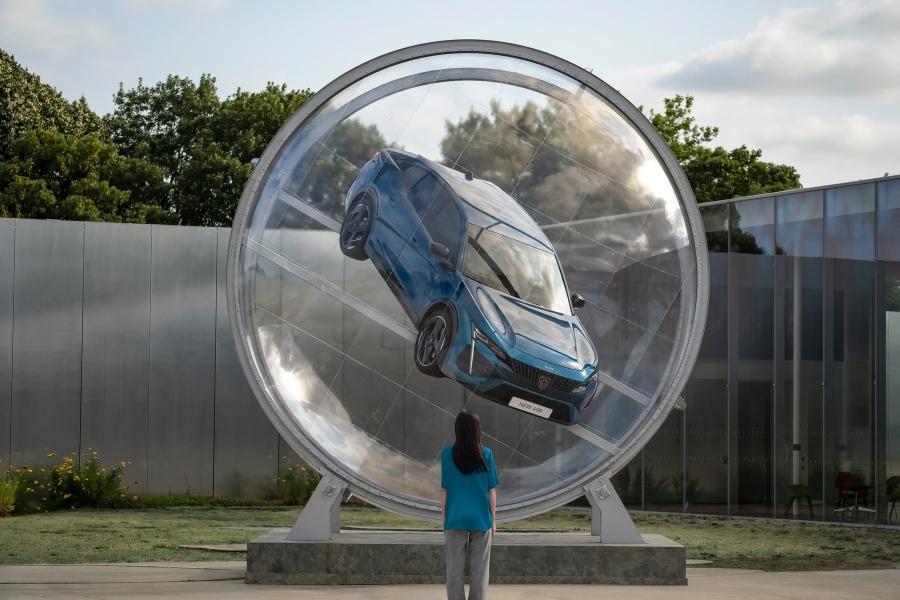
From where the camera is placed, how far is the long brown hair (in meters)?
8.57

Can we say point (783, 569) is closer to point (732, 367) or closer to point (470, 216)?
point (470, 216)

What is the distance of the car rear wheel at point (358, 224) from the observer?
431 inches

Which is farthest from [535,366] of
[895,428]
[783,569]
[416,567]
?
[895,428]

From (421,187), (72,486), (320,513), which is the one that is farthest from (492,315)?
(72,486)

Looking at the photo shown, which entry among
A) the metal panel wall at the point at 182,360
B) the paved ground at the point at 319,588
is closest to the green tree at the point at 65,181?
the metal panel wall at the point at 182,360

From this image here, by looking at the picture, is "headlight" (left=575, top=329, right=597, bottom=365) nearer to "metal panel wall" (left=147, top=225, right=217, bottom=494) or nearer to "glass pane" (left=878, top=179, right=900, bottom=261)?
"glass pane" (left=878, top=179, right=900, bottom=261)

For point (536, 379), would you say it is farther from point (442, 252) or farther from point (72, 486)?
point (72, 486)

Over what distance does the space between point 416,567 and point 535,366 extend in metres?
1.93

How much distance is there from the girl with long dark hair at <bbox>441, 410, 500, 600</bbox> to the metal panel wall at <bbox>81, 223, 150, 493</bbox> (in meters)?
13.6

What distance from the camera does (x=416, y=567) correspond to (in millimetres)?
10906

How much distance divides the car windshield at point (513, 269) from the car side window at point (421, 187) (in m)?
0.42

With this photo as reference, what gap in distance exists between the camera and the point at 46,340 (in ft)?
68.7

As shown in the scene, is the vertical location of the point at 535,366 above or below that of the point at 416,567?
above

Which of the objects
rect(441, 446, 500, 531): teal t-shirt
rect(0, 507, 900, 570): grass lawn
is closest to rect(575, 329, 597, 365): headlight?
rect(441, 446, 500, 531): teal t-shirt
